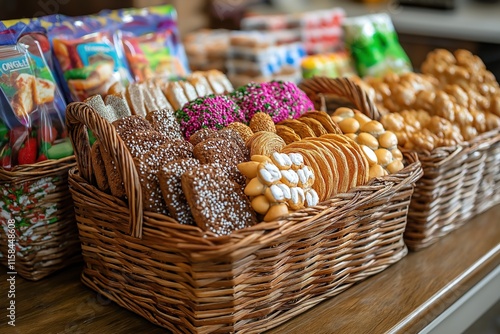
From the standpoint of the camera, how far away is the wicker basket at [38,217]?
127cm

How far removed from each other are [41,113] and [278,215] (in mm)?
635

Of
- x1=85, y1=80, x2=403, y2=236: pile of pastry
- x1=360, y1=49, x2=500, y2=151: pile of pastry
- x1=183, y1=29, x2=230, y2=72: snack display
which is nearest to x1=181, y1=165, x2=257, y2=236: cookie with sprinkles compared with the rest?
x1=85, y1=80, x2=403, y2=236: pile of pastry

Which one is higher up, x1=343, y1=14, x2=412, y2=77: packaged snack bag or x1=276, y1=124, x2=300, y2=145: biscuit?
x1=343, y1=14, x2=412, y2=77: packaged snack bag

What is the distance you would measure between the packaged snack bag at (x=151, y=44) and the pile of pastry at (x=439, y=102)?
2.08 feet

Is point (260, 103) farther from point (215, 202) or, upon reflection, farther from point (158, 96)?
point (215, 202)

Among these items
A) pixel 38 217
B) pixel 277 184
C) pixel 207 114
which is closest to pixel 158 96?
pixel 207 114

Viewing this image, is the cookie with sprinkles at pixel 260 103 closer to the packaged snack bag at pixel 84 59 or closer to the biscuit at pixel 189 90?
the biscuit at pixel 189 90

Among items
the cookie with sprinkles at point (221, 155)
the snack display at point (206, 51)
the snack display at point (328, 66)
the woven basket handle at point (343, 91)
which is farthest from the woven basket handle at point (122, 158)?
the snack display at point (206, 51)

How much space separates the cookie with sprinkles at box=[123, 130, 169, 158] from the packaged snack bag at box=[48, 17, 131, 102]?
392 mm

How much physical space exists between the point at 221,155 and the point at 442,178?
636mm

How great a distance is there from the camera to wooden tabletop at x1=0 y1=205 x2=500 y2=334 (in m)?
1.20

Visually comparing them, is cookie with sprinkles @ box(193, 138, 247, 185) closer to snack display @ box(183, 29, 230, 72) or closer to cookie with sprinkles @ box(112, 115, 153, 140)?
cookie with sprinkles @ box(112, 115, 153, 140)

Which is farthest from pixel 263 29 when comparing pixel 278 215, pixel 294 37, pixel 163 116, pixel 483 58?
pixel 278 215

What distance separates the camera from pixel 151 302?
1.17 metres
